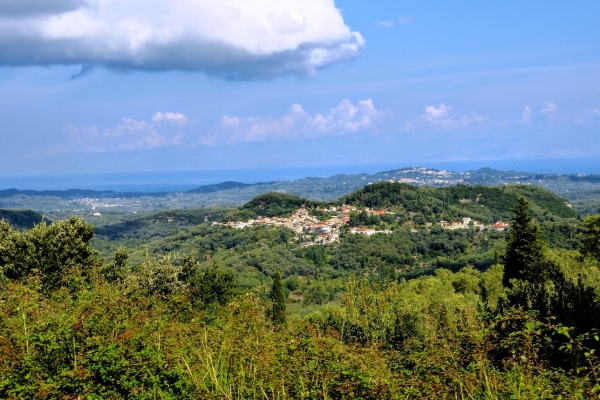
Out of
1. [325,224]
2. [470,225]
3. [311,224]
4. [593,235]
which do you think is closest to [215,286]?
[593,235]

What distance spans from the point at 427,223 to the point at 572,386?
93.6 metres

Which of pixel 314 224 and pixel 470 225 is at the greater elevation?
pixel 314 224

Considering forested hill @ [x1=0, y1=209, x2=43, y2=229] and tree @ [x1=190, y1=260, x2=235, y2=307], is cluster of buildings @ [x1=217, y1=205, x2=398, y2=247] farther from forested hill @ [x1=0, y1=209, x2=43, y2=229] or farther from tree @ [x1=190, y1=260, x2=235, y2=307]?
tree @ [x1=190, y1=260, x2=235, y2=307]

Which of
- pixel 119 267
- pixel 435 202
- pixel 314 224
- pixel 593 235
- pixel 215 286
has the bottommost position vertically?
pixel 314 224

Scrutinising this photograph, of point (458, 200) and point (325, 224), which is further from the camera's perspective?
point (458, 200)

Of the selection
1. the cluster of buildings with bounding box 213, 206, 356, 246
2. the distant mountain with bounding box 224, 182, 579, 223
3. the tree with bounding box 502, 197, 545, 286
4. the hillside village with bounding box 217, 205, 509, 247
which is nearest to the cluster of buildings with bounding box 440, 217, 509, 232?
the hillside village with bounding box 217, 205, 509, 247

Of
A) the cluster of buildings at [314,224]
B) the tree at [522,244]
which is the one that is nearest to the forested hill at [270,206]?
the cluster of buildings at [314,224]

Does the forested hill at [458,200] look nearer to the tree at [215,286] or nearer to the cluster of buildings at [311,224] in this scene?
Result: the cluster of buildings at [311,224]

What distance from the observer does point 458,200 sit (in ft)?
359

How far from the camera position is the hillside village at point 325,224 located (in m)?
86.9

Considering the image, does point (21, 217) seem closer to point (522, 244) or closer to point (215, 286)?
point (215, 286)

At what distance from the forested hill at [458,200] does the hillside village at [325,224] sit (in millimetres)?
4339

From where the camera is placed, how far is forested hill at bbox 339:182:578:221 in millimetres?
101938

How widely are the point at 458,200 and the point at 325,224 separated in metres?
34.3
